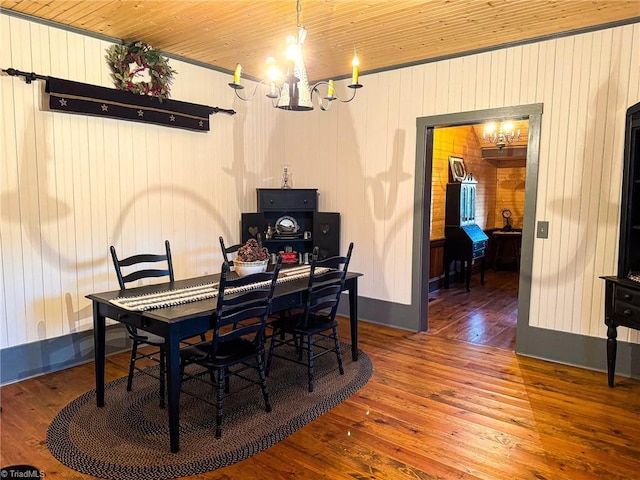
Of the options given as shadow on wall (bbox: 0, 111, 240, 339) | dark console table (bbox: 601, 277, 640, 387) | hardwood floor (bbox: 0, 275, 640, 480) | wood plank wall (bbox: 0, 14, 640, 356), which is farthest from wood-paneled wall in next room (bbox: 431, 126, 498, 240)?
shadow on wall (bbox: 0, 111, 240, 339)

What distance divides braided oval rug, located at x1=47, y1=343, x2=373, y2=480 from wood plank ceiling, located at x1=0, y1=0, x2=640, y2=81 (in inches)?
96.9

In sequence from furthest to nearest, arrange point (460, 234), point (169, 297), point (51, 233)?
point (460, 234), point (51, 233), point (169, 297)

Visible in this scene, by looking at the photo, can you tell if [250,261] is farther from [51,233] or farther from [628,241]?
[628,241]

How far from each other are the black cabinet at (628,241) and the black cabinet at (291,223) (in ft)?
8.60

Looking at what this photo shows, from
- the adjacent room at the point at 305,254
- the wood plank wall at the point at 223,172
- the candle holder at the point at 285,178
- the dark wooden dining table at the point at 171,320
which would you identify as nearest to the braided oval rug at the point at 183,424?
the adjacent room at the point at 305,254

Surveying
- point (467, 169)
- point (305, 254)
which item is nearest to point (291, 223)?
point (305, 254)

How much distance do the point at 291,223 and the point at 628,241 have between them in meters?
3.16

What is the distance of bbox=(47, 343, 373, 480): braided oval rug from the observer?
7.47 ft

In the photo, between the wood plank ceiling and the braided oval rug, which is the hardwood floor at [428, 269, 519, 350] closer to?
the braided oval rug

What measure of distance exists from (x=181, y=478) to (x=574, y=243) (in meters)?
3.26

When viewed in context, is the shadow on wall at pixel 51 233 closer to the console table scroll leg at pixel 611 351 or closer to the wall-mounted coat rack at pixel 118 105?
the wall-mounted coat rack at pixel 118 105

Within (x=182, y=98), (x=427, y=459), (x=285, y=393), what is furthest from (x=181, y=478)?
(x=182, y=98)

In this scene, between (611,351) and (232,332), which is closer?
(232,332)

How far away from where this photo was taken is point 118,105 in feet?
12.1
